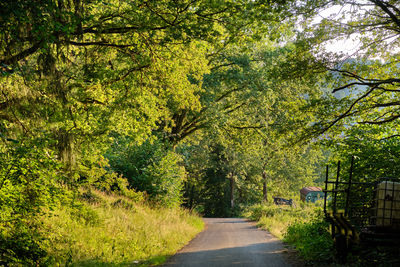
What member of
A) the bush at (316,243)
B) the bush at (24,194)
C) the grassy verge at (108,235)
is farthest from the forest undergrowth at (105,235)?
the bush at (316,243)

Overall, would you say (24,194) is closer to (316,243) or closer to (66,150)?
(66,150)

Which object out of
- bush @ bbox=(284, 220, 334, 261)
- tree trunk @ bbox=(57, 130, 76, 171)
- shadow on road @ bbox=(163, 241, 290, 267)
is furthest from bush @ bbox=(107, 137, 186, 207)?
tree trunk @ bbox=(57, 130, 76, 171)

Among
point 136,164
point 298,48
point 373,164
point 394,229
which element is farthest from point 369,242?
point 136,164

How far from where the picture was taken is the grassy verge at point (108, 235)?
787 centimetres

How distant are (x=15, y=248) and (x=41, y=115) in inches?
114

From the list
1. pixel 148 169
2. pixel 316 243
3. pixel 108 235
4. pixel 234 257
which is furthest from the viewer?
pixel 148 169

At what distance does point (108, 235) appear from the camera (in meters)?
9.88

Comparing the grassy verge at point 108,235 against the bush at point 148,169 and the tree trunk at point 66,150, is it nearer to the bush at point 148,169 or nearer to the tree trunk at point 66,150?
the tree trunk at point 66,150

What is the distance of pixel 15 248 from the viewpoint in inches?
246

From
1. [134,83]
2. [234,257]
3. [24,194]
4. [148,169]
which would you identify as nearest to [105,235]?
[24,194]

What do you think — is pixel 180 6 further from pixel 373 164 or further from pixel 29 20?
pixel 373 164

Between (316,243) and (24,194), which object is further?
(316,243)

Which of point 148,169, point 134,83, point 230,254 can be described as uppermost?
point 134,83

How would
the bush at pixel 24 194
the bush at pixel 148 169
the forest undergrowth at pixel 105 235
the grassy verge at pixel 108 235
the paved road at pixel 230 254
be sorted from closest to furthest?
the bush at pixel 24 194, the forest undergrowth at pixel 105 235, the grassy verge at pixel 108 235, the paved road at pixel 230 254, the bush at pixel 148 169
